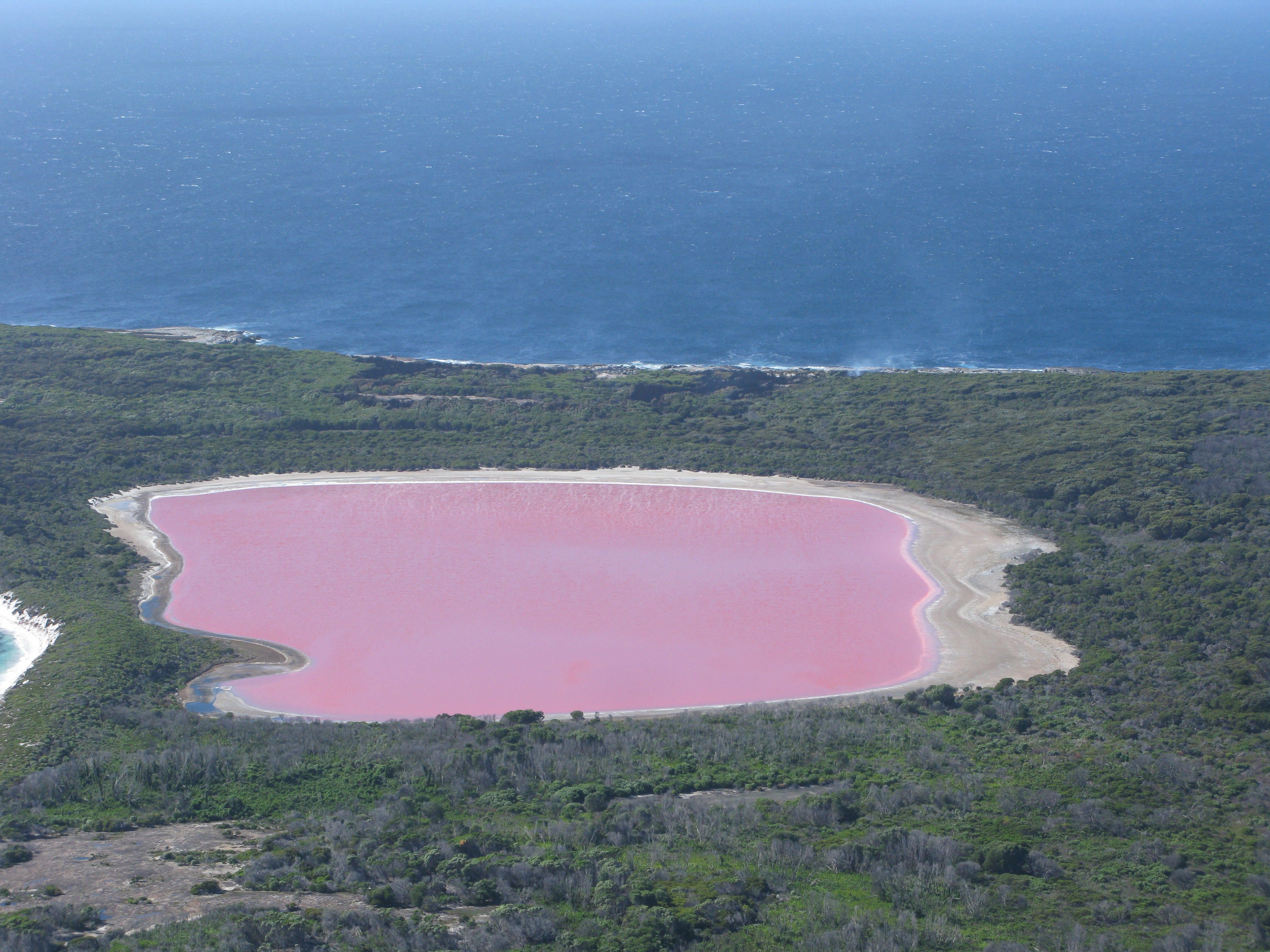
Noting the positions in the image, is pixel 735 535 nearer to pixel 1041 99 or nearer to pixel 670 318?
pixel 670 318

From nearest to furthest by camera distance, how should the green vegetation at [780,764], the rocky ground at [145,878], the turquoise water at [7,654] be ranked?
the green vegetation at [780,764] < the rocky ground at [145,878] < the turquoise water at [7,654]

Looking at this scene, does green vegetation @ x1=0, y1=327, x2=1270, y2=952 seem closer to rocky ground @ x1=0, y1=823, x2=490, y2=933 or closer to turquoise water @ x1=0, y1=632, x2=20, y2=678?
rocky ground @ x1=0, y1=823, x2=490, y2=933

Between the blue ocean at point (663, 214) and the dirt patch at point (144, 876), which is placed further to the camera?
the blue ocean at point (663, 214)

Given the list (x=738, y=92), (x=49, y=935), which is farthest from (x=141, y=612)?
(x=738, y=92)

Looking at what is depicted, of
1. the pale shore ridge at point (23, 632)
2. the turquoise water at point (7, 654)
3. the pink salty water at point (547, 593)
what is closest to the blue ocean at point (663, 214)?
the pink salty water at point (547, 593)

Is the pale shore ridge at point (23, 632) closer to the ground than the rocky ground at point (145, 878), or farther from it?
farther from it

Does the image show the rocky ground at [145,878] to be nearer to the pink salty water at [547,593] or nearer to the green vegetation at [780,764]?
the green vegetation at [780,764]
